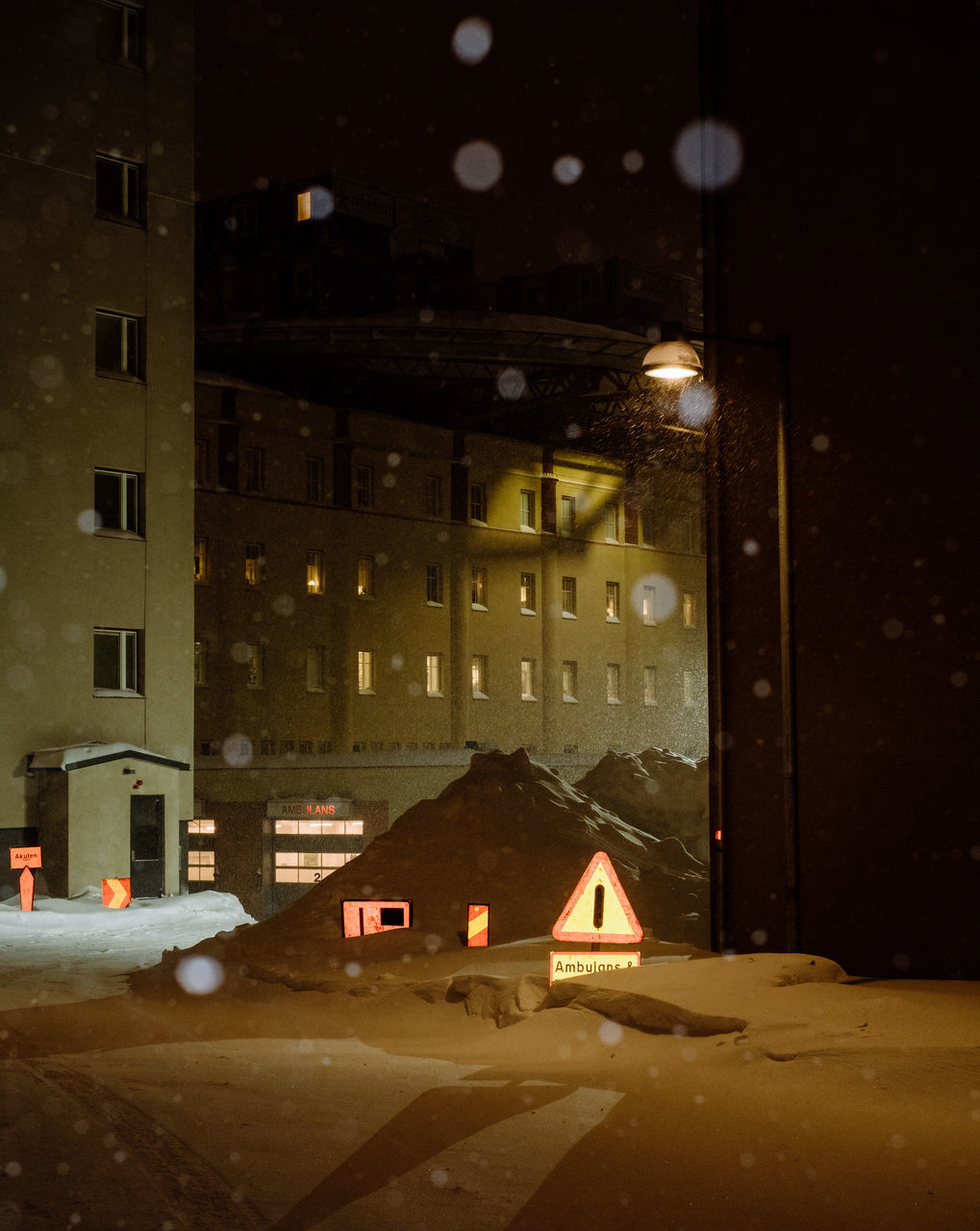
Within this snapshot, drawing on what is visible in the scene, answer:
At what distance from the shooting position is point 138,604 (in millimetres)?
34719

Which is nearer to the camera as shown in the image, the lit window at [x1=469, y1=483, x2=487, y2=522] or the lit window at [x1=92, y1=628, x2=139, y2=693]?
the lit window at [x1=92, y1=628, x2=139, y2=693]

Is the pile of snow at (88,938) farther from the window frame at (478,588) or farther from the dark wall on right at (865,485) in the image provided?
the window frame at (478,588)

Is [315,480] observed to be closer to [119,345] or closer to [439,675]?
[439,675]

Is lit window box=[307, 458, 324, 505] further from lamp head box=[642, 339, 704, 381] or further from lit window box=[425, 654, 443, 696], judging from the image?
lamp head box=[642, 339, 704, 381]

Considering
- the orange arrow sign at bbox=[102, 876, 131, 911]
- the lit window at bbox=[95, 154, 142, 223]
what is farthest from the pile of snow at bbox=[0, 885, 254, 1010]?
the lit window at bbox=[95, 154, 142, 223]

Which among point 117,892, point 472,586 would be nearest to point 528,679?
point 472,586

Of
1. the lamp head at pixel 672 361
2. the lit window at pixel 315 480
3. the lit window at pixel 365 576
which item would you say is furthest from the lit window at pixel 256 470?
the lamp head at pixel 672 361

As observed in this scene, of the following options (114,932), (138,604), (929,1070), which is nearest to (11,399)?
(138,604)

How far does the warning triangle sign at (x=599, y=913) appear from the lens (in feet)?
38.4

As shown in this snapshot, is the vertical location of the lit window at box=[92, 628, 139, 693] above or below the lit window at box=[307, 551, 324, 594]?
below

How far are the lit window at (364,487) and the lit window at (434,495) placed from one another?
292 centimetres

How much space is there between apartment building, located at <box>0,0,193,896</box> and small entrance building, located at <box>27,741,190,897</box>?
2.0 inches

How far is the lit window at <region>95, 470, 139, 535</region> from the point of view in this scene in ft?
114

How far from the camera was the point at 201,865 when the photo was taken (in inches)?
1870
